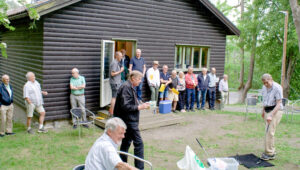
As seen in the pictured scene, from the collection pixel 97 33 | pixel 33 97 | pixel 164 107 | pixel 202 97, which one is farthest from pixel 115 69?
pixel 202 97

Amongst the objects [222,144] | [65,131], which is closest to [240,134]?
[222,144]

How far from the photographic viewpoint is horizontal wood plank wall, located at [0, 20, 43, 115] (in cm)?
844

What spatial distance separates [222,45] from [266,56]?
1000 centimetres

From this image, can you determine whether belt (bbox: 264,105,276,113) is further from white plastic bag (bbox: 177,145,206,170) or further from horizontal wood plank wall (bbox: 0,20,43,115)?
horizontal wood plank wall (bbox: 0,20,43,115)

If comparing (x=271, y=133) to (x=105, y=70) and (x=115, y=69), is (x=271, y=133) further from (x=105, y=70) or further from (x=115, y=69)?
(x=105, y=70)

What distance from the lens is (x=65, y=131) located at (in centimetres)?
810

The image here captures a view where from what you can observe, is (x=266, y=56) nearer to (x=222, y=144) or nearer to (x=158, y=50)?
(x=158, y=50)

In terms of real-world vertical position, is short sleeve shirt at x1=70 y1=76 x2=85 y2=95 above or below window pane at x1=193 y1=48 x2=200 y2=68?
below

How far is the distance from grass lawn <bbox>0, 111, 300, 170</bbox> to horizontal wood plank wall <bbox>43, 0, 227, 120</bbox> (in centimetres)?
132

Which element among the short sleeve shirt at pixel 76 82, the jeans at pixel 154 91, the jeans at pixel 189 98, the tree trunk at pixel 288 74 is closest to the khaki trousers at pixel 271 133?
the jeans at pixel 154 91

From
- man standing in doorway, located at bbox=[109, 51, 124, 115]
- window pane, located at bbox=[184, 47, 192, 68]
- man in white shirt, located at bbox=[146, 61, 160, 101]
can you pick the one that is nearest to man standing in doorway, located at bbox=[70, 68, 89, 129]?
man standing in doorway, located at bbox=[109, 51, 124, 115]

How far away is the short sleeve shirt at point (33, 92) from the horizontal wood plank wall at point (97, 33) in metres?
0.51

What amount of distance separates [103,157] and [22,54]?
8.31m

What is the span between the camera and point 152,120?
8875mm
